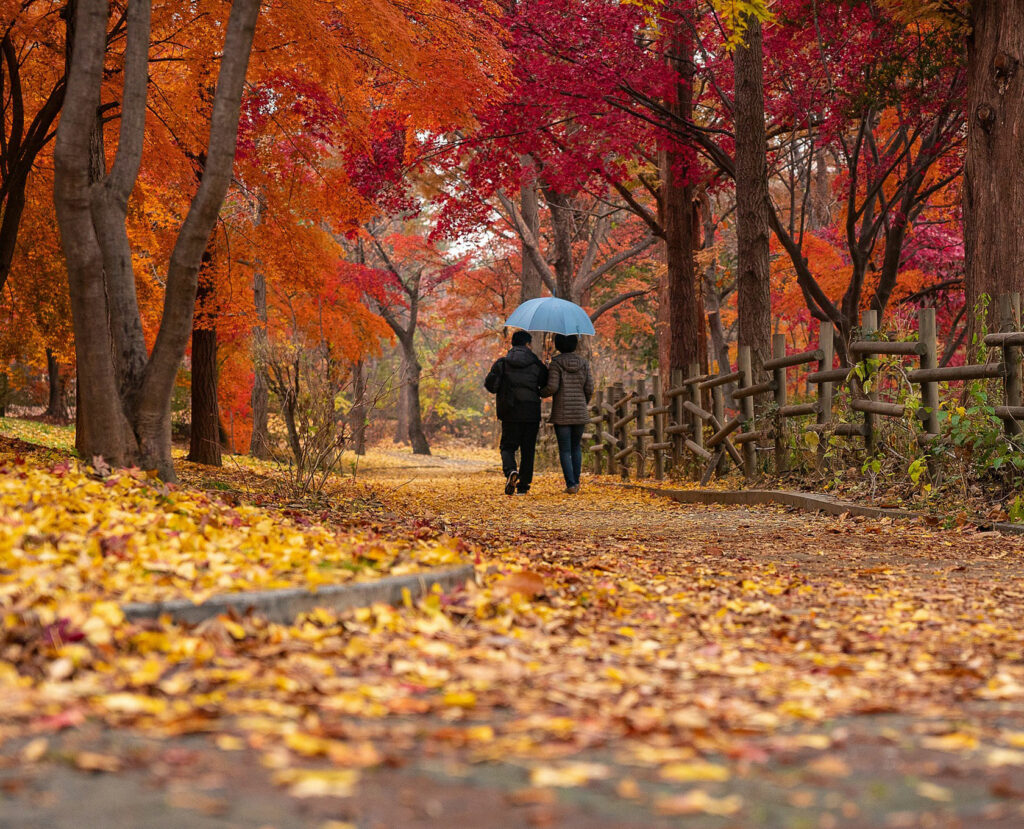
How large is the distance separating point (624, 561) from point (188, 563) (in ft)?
8.35

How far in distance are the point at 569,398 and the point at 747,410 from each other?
2028 mm

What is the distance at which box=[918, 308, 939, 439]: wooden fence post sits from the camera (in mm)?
7297

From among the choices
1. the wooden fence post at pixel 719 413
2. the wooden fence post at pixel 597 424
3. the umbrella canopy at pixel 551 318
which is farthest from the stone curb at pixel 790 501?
the wooden fence post at pixel 597 424

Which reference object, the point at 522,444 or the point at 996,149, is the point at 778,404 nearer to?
the point at 996,149

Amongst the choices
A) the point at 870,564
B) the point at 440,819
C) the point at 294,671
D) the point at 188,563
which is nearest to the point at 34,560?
the point at 188,563

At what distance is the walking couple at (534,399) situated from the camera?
11273 mm

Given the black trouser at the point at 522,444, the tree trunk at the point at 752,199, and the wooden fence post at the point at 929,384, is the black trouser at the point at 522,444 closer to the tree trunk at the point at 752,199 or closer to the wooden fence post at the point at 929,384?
the tree trunk at the point at 752,199

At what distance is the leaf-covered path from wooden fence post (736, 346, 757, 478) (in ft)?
17.9

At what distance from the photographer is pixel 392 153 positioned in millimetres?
13461

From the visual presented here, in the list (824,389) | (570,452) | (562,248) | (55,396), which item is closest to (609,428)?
(562,248)

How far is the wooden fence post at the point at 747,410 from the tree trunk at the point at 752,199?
0.31m

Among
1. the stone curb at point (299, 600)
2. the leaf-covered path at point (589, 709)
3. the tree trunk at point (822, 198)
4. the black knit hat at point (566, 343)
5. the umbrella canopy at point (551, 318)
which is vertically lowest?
the leaf-covered path at point (589, 709)

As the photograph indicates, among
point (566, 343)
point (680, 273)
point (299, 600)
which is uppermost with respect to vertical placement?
point (680, 273)

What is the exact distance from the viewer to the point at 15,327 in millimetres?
18328
